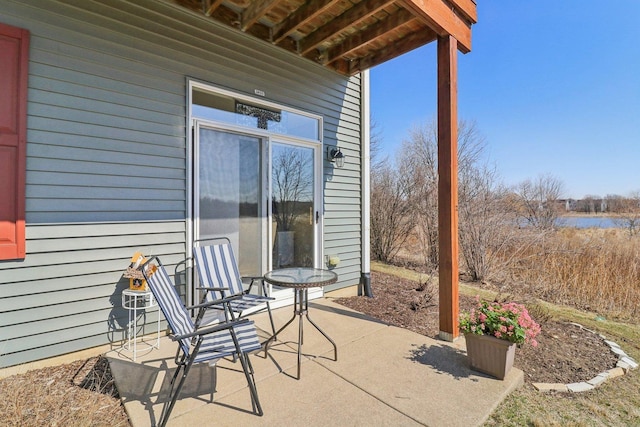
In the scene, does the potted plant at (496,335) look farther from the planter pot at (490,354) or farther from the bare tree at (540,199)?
the bare tree at (540,199)

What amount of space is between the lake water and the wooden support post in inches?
292

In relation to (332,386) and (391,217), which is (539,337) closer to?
(332,386)

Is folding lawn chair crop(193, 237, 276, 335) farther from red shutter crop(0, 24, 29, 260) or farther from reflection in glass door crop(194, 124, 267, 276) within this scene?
red shutter crop(0, 24, 29, 260)

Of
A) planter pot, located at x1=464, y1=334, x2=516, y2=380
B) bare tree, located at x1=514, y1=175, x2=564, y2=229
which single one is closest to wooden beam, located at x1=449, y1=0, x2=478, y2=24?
planter pot, located at x1=464, y1=334, x2=516, y2=380

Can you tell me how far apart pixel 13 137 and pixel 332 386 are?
308cm

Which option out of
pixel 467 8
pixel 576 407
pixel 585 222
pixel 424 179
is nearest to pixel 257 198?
pixel 467 8

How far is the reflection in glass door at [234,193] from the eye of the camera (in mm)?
3273

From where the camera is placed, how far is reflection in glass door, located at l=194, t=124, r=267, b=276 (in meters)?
3.27

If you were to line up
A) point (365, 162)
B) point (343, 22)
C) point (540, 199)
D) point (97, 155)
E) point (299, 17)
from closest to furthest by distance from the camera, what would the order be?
point (97, 155), point (299, 17), point (343, 22), point (365, 162), point (540, 199)

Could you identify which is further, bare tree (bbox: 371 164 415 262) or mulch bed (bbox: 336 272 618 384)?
bare tree (bbox: 371 164 415 262)

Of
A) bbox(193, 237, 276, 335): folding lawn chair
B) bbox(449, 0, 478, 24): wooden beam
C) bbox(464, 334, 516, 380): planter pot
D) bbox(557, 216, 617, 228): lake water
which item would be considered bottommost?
bbox(464, 334, 516, 380): planter pot

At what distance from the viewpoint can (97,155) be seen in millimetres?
2609

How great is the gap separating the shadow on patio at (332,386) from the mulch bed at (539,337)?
0.41 meters

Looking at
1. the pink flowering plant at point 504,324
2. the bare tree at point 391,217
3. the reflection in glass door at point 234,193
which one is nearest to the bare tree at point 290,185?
the reflection in glass door at point 234,193
